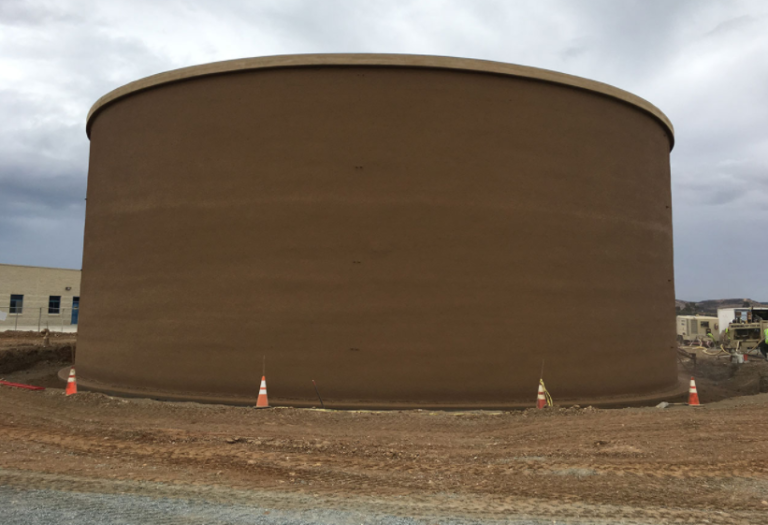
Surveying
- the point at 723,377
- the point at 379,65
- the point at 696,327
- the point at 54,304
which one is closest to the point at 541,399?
the point at 379,65

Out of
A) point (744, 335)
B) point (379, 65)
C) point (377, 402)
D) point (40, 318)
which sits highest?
point (379, 65)

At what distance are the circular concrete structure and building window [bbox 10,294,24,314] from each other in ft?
117

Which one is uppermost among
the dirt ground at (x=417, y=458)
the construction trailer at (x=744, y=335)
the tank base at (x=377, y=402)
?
the construction trailer at (x=744, y=335)

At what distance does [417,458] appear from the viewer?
21.2ft

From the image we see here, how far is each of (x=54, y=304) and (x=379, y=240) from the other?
41.5 m

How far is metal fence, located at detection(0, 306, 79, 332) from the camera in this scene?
3872 cm

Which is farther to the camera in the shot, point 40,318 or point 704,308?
point 704,308

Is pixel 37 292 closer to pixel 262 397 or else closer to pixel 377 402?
pixel 262 397

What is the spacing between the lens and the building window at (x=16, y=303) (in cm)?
4014

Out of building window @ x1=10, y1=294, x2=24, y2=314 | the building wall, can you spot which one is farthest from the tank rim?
building window @ x1=10, y1=294, x2=24, y2=314

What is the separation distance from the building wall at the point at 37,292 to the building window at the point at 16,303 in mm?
223

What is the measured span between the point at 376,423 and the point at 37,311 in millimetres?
41157

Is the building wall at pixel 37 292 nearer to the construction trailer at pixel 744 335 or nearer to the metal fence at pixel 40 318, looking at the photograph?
the metal fence at pixel 40 318

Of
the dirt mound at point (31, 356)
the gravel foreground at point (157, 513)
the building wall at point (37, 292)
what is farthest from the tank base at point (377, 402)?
the building wall at point (37, 292)
